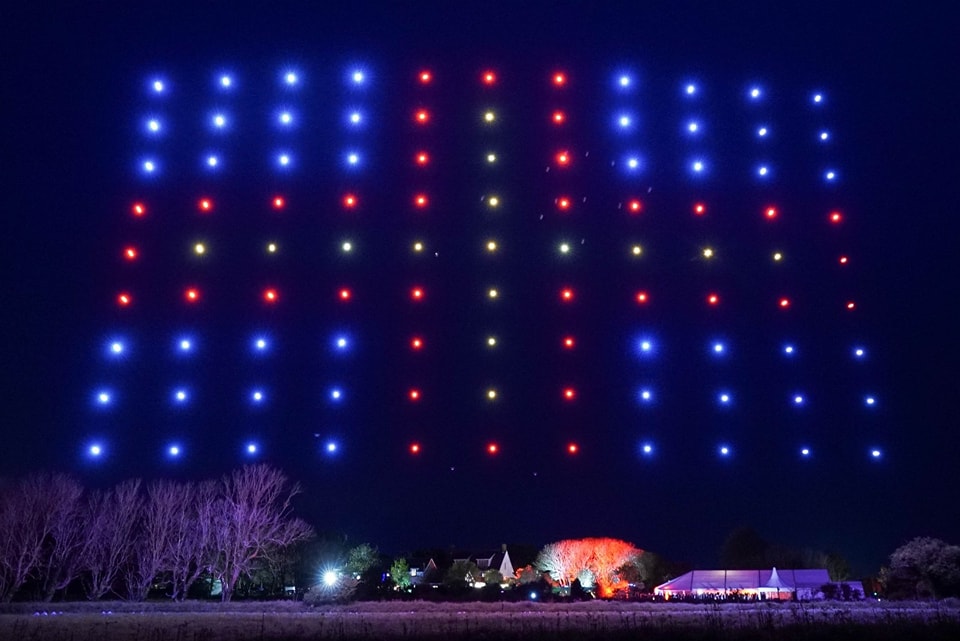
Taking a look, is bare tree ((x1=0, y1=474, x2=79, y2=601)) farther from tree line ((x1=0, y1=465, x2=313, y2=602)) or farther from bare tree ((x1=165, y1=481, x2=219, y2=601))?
bare tree ((x1=165, y1=481, x2=219, y2=601))

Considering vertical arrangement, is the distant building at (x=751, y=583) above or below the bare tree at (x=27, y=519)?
below

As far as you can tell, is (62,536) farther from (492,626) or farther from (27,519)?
(492,626)

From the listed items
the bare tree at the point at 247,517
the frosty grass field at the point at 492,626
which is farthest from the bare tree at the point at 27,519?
the frosty grass field at the point at 492,626

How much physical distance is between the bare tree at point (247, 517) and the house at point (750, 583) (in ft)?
50.2

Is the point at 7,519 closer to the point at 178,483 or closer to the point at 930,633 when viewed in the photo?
the point at 178,483

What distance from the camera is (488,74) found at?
2169cm

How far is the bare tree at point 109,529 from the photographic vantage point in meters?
24.5

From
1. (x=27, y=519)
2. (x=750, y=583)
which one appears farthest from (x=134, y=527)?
(x=750, y=583)

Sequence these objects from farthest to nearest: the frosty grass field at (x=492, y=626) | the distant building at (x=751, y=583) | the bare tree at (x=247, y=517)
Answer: the distant building at (x=751, y=583)
the bare tree at (x=247, y=517)
the frosty grass field at (x=492, y=626)

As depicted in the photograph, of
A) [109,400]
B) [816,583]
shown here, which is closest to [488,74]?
[109,400]

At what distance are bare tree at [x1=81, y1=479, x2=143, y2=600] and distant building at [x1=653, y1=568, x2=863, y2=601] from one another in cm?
1955

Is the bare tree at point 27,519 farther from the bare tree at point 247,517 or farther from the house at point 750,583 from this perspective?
the house at point 750,583

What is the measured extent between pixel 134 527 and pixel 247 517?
4093mm

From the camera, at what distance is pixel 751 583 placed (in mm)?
32594
